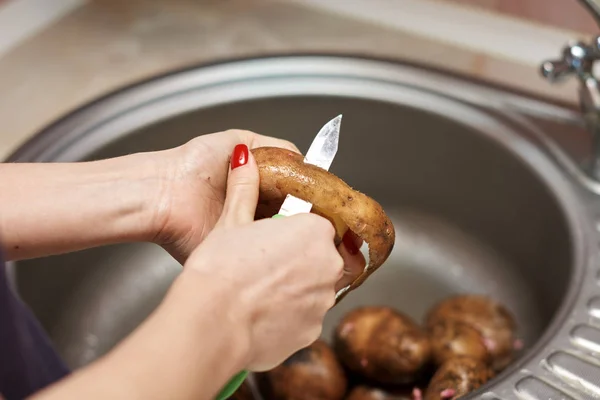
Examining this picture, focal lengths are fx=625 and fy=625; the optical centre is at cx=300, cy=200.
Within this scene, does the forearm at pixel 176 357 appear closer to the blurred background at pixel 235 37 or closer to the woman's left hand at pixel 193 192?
the woman's left hand at pixel 193 192

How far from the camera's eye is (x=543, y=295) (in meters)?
0.83

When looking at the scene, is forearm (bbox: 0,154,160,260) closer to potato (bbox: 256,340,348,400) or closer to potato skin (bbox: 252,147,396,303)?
potato skin (bbox: 252,147,396,303)

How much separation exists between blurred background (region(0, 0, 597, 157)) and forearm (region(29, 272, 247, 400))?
2.11 feet

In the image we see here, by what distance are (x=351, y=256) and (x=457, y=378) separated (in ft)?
0.71

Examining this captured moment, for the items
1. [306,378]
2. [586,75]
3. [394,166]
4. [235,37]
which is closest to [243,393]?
[306,378]

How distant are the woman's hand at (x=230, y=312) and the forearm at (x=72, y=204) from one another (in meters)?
0.12

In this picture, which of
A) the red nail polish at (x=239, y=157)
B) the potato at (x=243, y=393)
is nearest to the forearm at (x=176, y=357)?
the red nail polish at (x=239, y=157)

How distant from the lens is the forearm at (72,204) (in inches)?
21.2

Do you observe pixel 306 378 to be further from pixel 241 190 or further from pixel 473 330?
pixel 241 190

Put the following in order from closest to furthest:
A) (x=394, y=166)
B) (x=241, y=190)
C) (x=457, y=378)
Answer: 1. (x=241, y=190)
2. (x=457, y=378)
3. (x=394, y=166)

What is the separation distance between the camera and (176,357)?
1.28 feet

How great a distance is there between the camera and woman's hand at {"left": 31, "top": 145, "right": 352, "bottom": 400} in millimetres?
381

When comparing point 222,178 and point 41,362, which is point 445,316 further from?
point 41,362

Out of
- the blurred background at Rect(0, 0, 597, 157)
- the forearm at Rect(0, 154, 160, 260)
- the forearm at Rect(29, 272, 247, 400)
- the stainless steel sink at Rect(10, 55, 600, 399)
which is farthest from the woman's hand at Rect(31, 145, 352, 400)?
the blurred background at Rect(0, 0, 597, 157)
